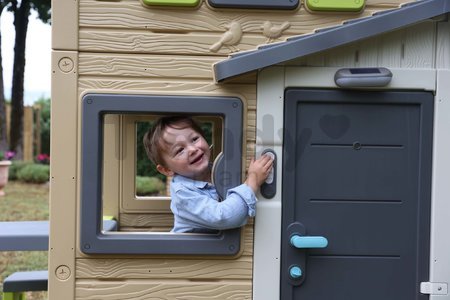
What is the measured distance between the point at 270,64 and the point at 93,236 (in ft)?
3.23

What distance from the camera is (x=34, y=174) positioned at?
11.6 m

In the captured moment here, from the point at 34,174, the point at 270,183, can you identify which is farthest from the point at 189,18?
the point at 34,174

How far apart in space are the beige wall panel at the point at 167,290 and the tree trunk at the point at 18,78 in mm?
11440

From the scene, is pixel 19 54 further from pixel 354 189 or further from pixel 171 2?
pixel 354 189

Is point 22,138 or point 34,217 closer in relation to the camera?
point 34,217

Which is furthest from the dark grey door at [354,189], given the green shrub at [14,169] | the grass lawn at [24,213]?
the green shrub at [14,169]

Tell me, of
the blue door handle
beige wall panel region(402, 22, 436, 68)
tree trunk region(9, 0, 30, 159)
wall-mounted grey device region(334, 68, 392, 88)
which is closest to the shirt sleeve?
the blue door handle

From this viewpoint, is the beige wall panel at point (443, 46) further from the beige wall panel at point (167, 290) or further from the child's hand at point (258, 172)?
the beige wall panel at point (167, 290)

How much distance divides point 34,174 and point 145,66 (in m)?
9.96

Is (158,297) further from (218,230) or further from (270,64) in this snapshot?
(270,64)

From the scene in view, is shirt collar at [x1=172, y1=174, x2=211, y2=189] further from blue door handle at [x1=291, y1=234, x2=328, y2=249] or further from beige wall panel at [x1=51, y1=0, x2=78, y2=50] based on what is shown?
beige wall panel at [x1=51, y1=0, x2=78, y2=50]

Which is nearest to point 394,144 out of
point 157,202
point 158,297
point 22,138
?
point 158,297

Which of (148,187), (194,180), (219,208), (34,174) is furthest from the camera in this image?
(34,174)

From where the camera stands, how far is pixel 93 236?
2270 millimetres
